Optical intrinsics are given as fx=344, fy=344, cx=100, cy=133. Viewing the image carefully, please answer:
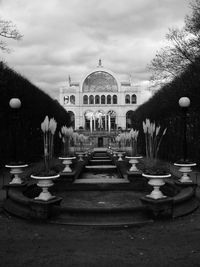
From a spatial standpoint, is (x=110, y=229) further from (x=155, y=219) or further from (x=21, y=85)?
(x=21, y=85)

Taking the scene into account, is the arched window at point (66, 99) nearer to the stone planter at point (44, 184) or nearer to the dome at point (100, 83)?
the dome at point (100, 83)

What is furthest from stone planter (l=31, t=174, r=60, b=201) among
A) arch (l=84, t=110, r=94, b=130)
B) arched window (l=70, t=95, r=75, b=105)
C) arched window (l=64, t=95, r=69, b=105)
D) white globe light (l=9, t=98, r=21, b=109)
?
arched window (l=70, t=95, r=75, b=105)

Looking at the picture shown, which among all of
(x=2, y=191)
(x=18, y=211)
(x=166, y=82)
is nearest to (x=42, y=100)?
(x=166, y=82)

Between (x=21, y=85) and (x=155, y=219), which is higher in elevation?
(x=21, y=85)

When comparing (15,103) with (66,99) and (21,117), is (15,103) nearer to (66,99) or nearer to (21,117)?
(21,117)

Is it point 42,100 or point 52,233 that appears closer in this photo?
point 52,233

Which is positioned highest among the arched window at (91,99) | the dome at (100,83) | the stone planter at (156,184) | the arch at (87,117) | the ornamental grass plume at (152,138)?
the dome at (100,83)

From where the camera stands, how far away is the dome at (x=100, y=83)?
105m

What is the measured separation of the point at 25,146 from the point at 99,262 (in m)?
17.1

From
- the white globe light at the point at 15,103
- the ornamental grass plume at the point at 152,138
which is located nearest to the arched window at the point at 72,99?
the white globe light at the point at 15,103

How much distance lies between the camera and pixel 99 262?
536 cm

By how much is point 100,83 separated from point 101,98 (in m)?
4.62

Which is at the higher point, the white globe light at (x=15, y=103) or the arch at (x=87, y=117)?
the arch at (x=87, y=117)

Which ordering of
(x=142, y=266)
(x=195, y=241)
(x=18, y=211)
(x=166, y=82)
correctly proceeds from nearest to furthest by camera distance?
1. (x=142, y=266)
2. (x=195, y=241)
3. (x=18, y=211)
4. (x=166, y=82)
